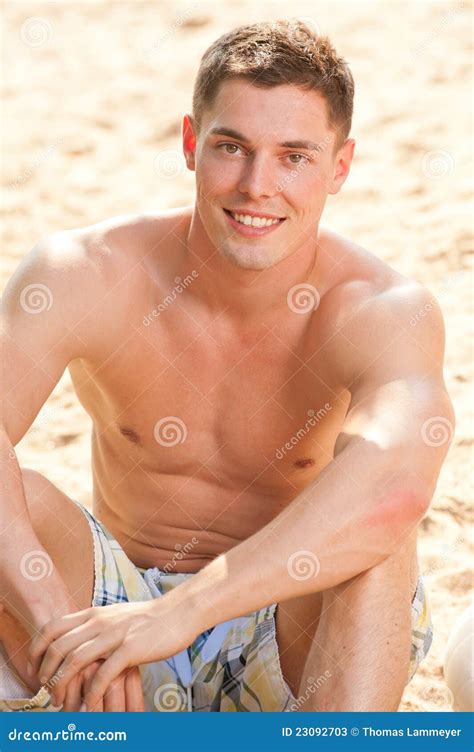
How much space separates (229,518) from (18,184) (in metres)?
2.57

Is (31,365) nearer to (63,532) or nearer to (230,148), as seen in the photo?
(63,532)

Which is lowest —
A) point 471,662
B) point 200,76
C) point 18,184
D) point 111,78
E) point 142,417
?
→ point 471,662

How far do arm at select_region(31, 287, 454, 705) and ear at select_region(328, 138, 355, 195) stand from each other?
1.45ft

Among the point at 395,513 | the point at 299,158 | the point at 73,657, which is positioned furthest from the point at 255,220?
the point at 73,657

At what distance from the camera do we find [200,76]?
88.7 inches

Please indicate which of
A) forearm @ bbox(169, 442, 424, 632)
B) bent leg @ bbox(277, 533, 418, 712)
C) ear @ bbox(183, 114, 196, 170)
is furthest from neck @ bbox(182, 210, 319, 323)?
bent leg @ bbox(277, 533, 418, 712)

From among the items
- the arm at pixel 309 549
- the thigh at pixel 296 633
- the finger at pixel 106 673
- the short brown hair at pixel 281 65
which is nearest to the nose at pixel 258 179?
the short brown hair at pixel 281 65

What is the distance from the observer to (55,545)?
6.78 feet

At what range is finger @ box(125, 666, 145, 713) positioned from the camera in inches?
73.1

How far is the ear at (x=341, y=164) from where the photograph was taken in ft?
7.43

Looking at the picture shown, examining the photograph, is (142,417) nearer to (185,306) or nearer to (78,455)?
(185,306)

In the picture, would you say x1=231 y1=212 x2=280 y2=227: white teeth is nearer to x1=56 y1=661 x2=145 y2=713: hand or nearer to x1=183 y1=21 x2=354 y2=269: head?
x1=183 y1=21 x2=354 y2=269: head

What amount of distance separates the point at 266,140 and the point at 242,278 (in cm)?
24

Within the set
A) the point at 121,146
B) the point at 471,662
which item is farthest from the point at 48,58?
the point at 471,662
